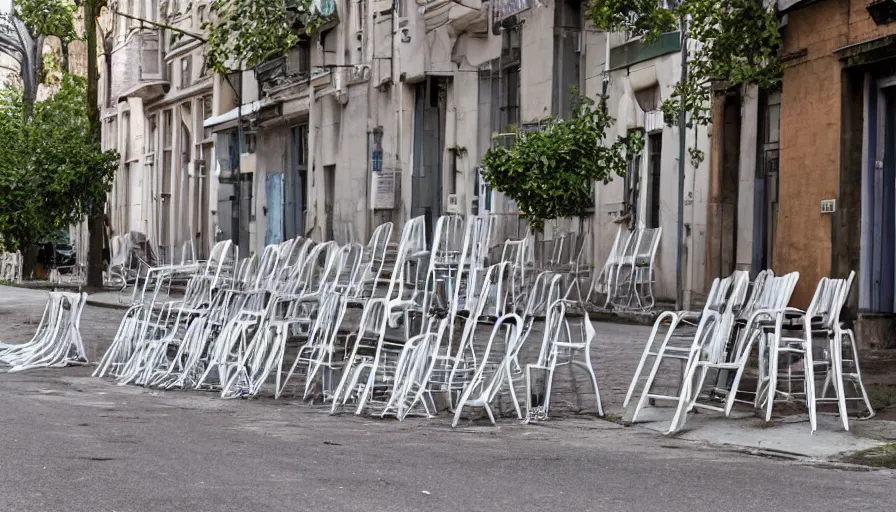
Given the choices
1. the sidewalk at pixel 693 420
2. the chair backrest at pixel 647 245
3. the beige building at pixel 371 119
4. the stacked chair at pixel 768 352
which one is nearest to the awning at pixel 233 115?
the beige building at pixel 371 119

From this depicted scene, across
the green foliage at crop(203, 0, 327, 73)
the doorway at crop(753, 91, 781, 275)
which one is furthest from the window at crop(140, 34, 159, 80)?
the doorway at crop(753, 91, 781, 275)

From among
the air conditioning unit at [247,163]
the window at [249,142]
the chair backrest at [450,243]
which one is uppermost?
the window at [249,142]

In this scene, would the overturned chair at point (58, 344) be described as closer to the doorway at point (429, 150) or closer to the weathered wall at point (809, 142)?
the weathered wall at point (809, 142)

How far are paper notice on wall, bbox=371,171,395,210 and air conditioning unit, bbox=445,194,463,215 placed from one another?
260 cm

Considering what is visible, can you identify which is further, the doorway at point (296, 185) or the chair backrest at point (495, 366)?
the doorway at point (296, 185)

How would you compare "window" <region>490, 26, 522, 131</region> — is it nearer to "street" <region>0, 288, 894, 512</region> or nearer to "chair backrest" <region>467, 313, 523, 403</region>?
"chair backrest" <region>467, 313, 523, 403</region>

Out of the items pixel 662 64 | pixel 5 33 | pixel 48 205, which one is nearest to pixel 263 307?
pixel 662 64

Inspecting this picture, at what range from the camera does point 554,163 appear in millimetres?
21656

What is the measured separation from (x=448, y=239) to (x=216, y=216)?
23.2m

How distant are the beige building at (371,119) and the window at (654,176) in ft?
0.08

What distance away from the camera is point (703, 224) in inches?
833

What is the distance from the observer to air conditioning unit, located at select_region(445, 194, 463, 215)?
28734 millimetres

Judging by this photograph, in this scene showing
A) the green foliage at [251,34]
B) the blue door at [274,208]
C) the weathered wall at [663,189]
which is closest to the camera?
the weathered wall at [663,189]

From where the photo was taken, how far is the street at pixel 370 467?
25.5 ft
